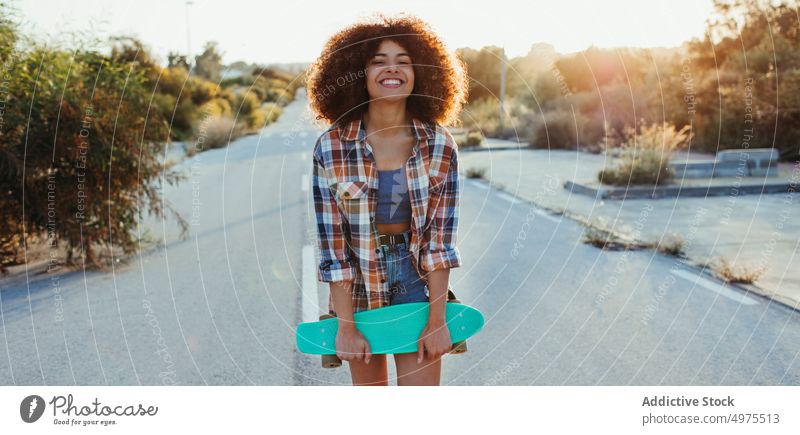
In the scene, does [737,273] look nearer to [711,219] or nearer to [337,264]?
[711,219]

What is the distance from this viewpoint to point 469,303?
19.5ft

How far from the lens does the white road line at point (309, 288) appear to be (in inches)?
219

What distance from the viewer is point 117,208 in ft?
24.1

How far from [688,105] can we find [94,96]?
18.2 meters

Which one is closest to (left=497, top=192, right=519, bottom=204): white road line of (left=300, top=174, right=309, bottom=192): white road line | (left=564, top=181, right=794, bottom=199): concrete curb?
(left=564, top=181, right=794, bottom=199): concrete curb

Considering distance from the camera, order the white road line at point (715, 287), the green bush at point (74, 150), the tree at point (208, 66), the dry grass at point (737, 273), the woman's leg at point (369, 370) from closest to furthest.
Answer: the woman's leg at point (369, 370)
the white road line at point (715, 287)
the dry grass at point (737, 273)
the green bush at point (74, 150)
the tree at point (208, 66)

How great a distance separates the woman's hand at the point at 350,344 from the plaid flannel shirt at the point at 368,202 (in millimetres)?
133

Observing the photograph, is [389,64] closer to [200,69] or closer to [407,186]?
[407,186]

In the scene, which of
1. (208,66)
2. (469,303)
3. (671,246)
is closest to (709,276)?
(671,246)

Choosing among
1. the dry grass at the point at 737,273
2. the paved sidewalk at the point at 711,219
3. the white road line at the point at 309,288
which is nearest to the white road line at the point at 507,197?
the paved sidewalk at the point at 711,219

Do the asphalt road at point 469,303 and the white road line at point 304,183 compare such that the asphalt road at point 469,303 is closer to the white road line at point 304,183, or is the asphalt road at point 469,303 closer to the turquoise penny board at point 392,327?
the turquoise penny board at point 392,327

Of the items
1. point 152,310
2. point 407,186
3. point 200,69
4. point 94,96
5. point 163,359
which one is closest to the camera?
point 407,186

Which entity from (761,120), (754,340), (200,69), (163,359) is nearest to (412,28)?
(163,359)
